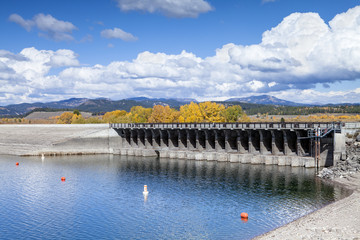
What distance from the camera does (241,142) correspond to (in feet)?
258

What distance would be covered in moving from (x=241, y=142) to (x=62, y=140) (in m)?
45.2

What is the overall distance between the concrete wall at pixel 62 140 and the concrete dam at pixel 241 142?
3672 millimetres

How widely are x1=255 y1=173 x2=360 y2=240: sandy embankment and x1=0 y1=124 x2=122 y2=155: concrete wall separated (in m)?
65.8

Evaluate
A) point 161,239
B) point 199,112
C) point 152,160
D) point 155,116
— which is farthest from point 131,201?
point 155,116

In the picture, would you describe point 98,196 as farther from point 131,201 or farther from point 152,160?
point 152,160

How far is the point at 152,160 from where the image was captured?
81500 millimetres

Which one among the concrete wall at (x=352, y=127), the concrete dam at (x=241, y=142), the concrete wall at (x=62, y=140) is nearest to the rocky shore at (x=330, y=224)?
the concrete dam at (x=241, y=142)

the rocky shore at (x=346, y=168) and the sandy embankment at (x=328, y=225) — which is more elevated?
the rocky shore at (x=346, y=168)

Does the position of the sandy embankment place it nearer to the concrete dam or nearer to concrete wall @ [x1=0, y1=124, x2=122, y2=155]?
the concrete dam

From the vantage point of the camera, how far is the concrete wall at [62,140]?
8962cm

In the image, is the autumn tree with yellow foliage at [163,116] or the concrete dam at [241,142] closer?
the concrete dam at [241,142]

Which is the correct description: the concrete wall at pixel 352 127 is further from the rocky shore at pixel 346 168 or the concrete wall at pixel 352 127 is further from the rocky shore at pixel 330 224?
the rocky shore at pixel 330 224

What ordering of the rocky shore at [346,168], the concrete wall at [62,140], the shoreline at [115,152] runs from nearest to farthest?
the shoreline at [115,152] → the rocky shore at [346,168] → the concrete wall at [62,140]

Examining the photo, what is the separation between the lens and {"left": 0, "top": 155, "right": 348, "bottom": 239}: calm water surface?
109 ft
